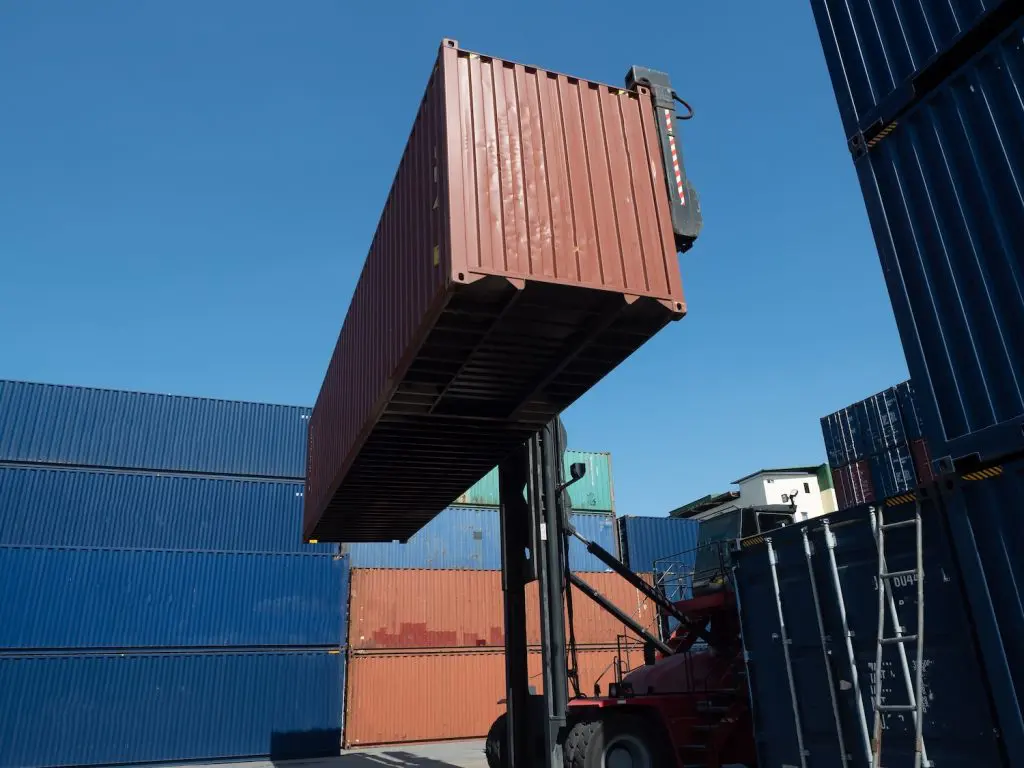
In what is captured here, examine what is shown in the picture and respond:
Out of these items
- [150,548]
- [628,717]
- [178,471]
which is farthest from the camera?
[178,471]

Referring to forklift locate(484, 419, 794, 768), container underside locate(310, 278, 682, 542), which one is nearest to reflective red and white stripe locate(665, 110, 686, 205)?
container underside locate(310, 278, 682, 542)

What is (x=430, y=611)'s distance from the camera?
2141 cm

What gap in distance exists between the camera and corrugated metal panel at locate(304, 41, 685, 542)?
567cm

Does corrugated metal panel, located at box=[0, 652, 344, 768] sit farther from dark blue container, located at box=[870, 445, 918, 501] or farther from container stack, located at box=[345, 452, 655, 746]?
dark blue container, located at box=[870, 445, 918, 501]

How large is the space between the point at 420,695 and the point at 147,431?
37.3ft

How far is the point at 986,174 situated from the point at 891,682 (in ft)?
11.5

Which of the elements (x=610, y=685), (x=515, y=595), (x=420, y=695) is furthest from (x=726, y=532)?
(x=420, y=695)

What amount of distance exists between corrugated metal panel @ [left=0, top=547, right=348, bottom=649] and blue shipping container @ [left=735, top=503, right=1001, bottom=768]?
16.5 m

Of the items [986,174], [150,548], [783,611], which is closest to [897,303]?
[986,174]

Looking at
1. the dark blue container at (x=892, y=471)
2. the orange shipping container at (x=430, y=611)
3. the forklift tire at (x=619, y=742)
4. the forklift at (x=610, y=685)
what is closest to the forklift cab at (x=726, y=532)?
the forklift at (x=610, y=685)

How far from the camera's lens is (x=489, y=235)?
5582 millimetres

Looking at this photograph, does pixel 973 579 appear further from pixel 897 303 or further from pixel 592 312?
pixel 592 312

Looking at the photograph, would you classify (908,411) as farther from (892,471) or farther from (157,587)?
(157,587)

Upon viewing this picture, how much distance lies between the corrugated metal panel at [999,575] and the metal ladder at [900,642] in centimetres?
37
